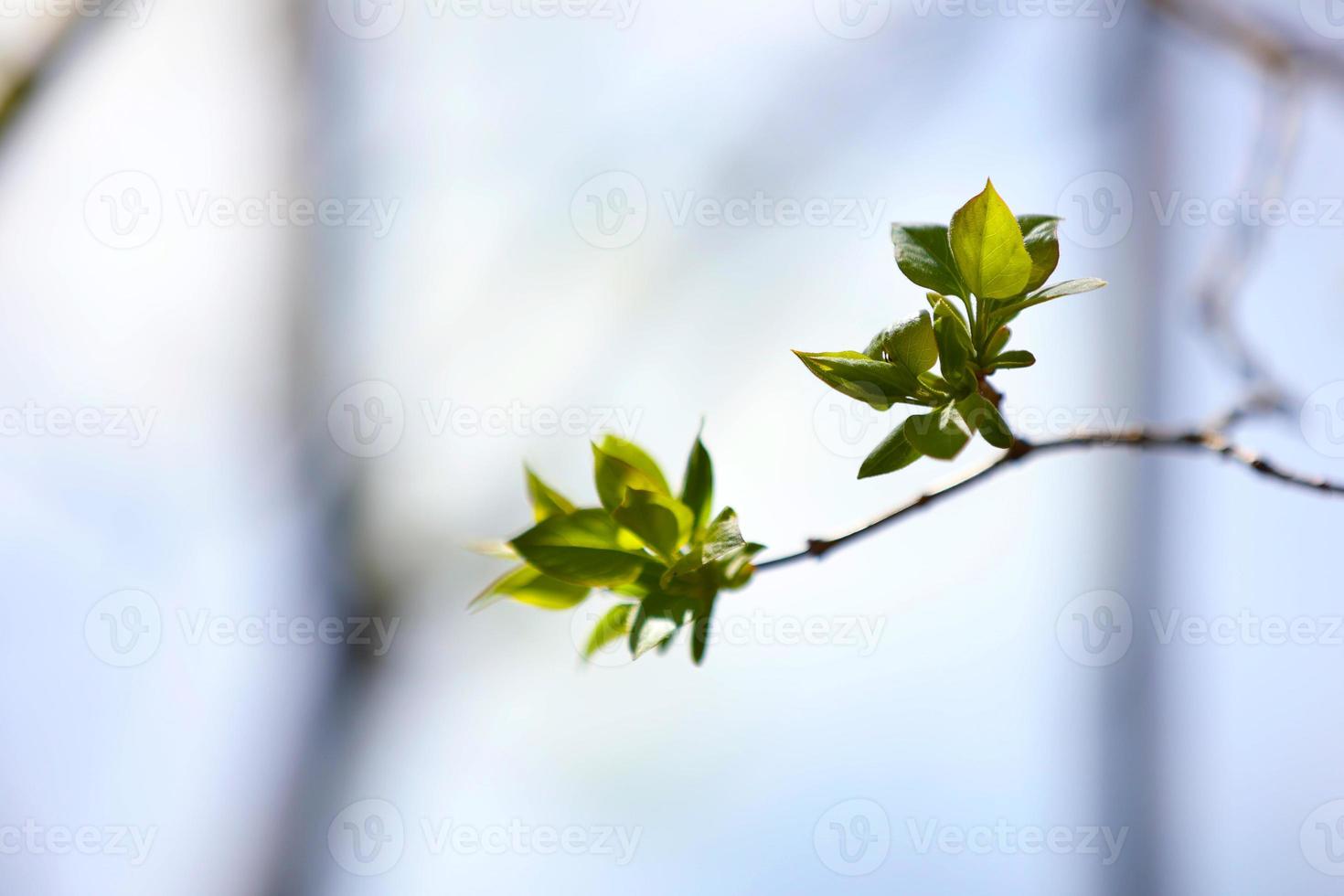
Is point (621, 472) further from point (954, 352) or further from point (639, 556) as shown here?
point (954, 352)

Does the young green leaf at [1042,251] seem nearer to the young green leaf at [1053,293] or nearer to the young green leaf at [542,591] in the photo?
the young green leaf at [1053,293]

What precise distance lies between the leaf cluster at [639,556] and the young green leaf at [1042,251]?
0.21 metres

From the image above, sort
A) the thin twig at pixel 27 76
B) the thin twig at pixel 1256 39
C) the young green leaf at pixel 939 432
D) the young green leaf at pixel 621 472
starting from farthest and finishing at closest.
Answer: the thin twig at pixel 27 76, the thin twig at pixel 1256 39, the young green leaf at pixel 621 472, the young green leaf at pixel 939 432

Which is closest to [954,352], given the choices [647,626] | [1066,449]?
[1066,449]

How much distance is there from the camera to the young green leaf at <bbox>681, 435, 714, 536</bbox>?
0.53 meters

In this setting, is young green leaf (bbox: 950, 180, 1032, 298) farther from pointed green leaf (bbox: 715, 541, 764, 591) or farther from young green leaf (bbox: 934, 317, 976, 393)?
pointed green leaf (bbox: 715, 541, 764, 591)

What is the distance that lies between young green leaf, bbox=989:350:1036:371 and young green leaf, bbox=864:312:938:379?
0.04 m

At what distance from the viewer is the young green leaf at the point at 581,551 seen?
1.57 feet

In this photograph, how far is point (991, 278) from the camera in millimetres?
432

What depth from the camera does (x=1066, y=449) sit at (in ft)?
1.67

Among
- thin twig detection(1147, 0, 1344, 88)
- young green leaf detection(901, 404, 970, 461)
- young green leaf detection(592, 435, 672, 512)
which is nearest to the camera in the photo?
young green leaf detection(901, 404, 970, 461)

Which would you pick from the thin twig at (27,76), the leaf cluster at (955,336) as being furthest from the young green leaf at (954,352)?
the thin twig at (27,76)

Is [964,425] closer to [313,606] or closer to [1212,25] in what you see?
[1212,25]

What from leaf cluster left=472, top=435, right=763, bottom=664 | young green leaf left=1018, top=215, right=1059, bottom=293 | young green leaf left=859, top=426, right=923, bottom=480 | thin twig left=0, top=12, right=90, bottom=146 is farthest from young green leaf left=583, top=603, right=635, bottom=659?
thin twig left=0, top=12, right=90, bottom=146
